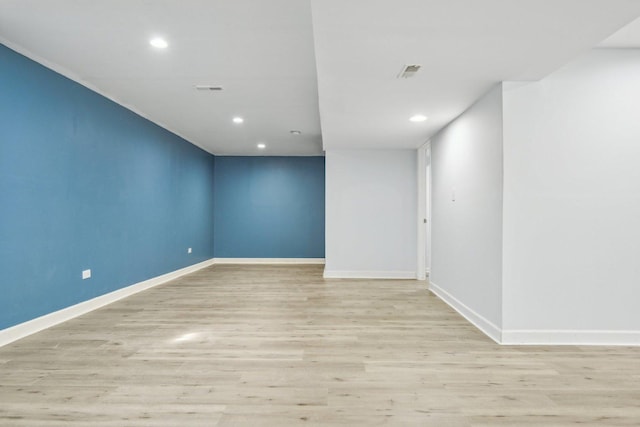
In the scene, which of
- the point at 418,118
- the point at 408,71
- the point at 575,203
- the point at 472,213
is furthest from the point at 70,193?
the point at 575,203

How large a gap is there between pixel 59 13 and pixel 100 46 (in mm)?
524

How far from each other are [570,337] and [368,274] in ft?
11.8

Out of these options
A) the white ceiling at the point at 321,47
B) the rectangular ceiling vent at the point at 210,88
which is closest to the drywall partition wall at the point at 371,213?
the white ceiling at the point at 321,47

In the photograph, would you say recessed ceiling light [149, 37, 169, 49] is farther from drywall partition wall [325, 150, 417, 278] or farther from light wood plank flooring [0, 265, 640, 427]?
drywall partition wall [325, 150, 417, 278]

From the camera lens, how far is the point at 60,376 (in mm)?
2352

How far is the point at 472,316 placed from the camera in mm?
3578

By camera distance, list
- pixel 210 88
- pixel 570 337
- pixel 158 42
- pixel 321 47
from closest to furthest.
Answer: pixel 321 47, pixel 570 337, pixel 158 42, pixel 210 88

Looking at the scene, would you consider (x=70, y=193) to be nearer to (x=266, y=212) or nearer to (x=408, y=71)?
(x=408, y=71)

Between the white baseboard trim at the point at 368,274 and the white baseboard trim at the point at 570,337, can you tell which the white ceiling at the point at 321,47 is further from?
the white baseboard trim at the point at 368,274

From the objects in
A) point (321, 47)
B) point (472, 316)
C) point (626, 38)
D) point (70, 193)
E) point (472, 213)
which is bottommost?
point (472, 316)

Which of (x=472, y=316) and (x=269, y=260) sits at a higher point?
(x=472, y=316)

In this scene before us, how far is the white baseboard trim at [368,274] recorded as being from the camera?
247 inches

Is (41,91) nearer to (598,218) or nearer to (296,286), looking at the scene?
(296,286)

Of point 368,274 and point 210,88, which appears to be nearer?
point 210,88
